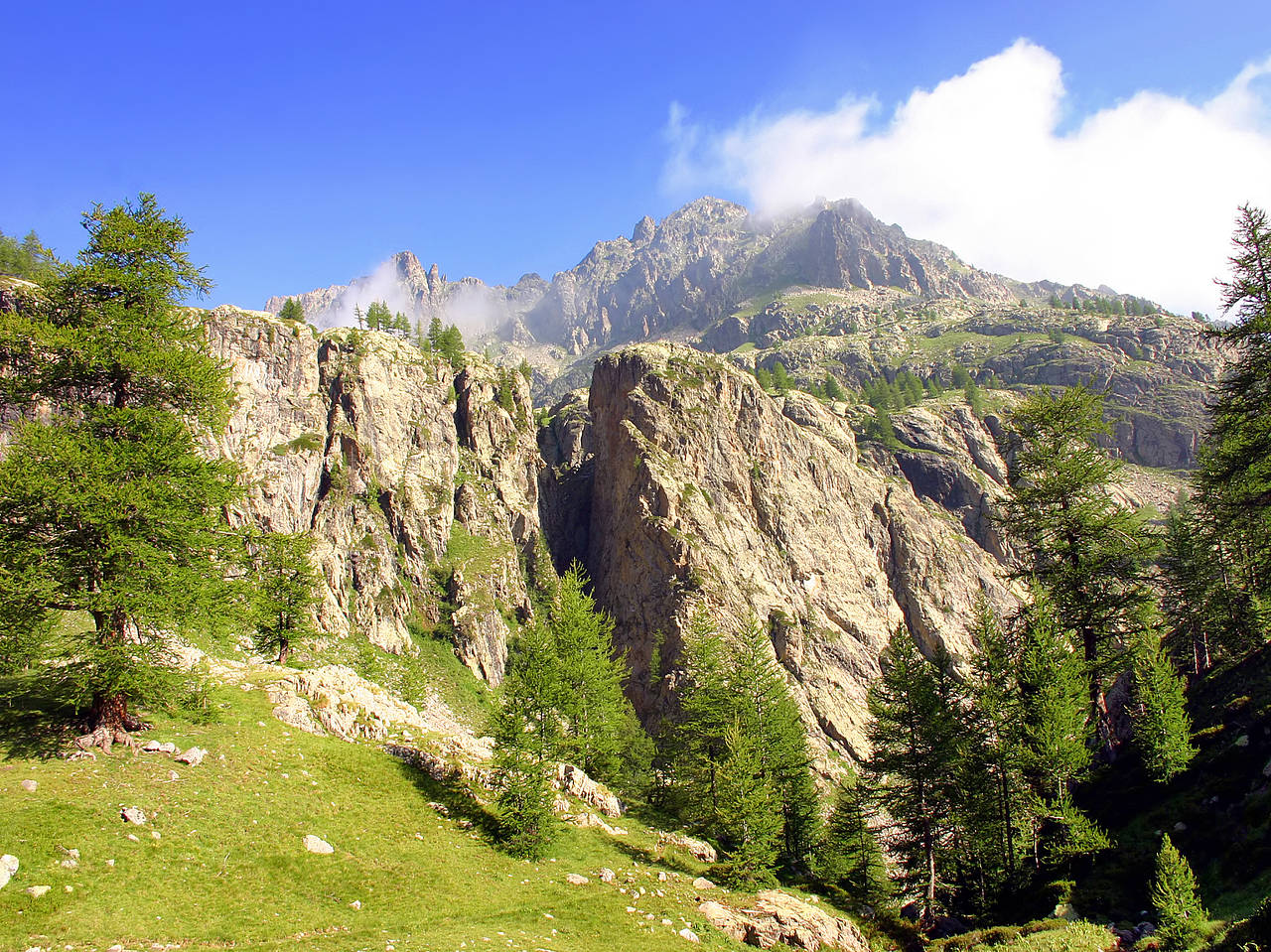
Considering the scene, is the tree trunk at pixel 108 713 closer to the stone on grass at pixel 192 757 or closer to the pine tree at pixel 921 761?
the stone on grass at pixel 192 757

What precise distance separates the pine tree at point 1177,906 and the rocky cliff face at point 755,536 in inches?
2918

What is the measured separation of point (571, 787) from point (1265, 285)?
39.9 meters

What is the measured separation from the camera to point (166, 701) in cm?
2081

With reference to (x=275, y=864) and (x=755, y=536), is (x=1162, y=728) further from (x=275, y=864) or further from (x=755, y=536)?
(x=755, y=536)

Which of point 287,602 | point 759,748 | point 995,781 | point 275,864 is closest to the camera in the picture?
point 275,864

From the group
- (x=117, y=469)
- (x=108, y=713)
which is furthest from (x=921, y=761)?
(x=117, y=469)

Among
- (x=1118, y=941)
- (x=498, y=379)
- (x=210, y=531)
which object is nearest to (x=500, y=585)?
(x=498, y=379)

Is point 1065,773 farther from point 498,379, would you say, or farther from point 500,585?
point 498,379

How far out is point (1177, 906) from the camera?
56.4 ft

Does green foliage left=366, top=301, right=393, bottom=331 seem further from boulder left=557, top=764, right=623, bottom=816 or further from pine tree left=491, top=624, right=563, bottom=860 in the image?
boulder left=557, top=764, right=623, bottom=816

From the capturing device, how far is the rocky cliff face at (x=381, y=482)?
294 feet

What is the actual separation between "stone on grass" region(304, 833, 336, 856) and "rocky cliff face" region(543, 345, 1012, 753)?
71.6 m

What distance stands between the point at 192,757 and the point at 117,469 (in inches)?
402

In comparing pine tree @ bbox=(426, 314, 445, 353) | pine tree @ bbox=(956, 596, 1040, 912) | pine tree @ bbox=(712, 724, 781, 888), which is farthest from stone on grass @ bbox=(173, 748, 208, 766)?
pine tree @ bbox=(426, 314, 445, 353)
